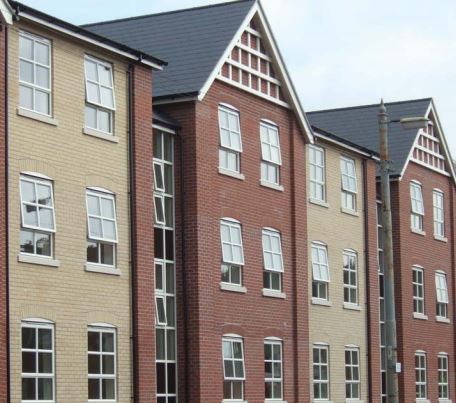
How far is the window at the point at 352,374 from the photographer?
41562 millimetres

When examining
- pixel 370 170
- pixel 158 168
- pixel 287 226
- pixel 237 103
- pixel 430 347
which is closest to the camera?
pixel 158 168

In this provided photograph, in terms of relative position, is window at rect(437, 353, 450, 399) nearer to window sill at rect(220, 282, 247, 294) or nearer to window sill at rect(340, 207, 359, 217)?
window sill at rect(340, 207, 359, 217)

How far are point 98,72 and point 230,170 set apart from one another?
6427 mm

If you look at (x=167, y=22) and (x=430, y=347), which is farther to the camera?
(x=430, y=347)

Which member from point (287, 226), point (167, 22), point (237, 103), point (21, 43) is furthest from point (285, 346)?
point (21, 43)

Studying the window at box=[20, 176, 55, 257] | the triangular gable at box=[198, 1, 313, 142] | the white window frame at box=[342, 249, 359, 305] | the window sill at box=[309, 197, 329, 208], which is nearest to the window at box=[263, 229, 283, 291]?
the window sill at box=[309, 197, 329, 208]

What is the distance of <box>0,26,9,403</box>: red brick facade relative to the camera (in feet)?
85.5

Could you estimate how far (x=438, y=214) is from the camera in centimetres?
5006

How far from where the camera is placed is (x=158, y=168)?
33094 mm

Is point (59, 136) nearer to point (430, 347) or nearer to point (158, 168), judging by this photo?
point (158, 168)

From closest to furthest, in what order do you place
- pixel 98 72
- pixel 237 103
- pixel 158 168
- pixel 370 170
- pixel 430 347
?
pixel 98 72 < pixel 158 168 < pixel 237 103 < pixel 370 170 < pixel 430 347

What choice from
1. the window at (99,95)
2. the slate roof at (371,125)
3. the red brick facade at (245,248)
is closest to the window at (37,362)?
the window at (99,95)

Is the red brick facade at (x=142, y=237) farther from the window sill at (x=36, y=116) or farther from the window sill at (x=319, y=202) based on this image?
the window sill at (x=319, y=202)

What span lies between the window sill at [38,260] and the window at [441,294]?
24313 mm
